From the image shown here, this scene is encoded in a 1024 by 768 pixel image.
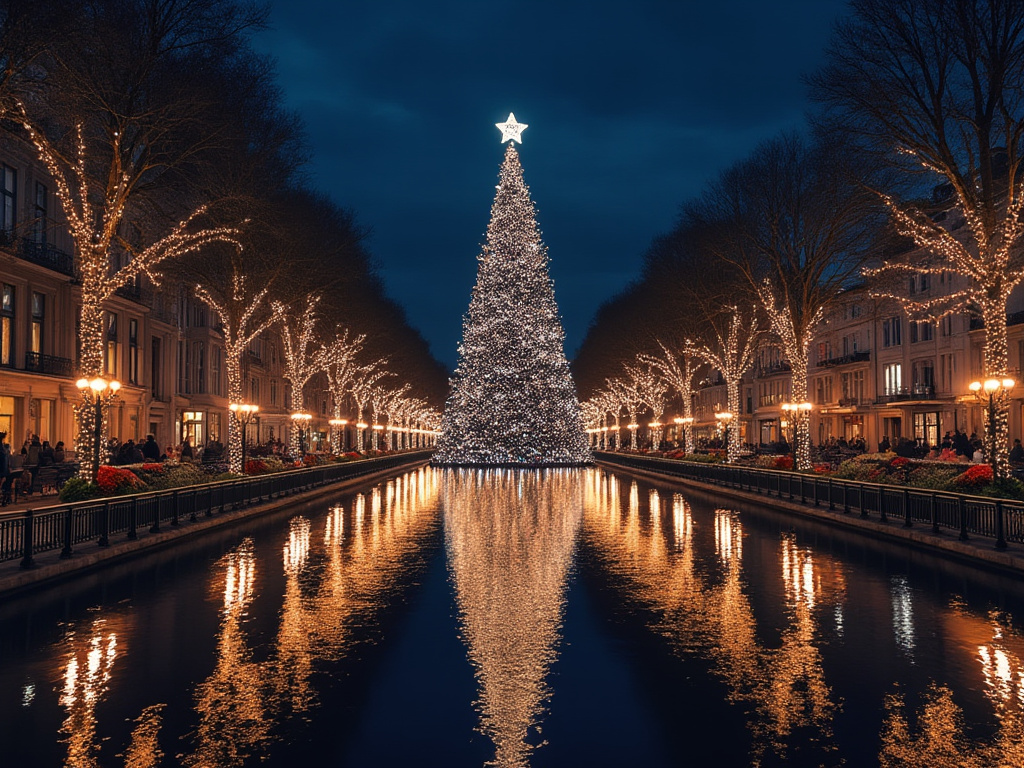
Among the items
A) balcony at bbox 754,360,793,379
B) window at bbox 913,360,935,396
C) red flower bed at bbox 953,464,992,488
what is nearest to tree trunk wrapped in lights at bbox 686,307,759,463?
window at bbox 913,360,935,396

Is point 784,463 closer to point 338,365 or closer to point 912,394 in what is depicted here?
point 912,394

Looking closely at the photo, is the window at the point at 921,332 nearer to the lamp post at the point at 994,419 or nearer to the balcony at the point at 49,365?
the lamp post at the point at 994,419

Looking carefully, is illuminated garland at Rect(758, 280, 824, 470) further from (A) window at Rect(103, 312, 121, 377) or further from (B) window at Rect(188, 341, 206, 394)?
(B) window at Rect(188, 341, 206, 394)

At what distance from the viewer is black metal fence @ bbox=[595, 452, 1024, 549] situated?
57.7ft

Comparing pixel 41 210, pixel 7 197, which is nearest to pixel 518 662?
pixel 7 197

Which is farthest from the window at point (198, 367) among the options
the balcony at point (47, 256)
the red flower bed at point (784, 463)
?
the red flower bed at point (784, 463)

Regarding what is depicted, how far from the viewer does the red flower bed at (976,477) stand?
21812 mm

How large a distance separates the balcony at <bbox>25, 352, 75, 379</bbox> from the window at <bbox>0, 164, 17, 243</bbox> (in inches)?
198

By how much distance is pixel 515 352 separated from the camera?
243 feet

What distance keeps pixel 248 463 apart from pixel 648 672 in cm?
3016

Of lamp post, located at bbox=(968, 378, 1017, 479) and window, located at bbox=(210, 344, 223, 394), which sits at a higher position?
window, located at bbox=(210, 344, 223, 394)

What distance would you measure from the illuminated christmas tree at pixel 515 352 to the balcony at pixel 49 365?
3604cm

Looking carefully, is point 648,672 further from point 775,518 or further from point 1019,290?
point 1019,290

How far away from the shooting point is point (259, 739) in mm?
6633
